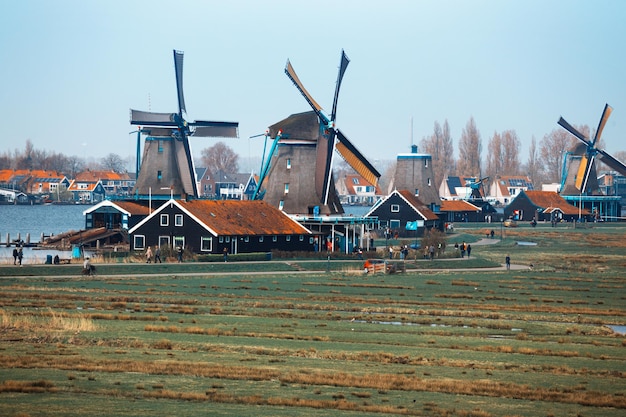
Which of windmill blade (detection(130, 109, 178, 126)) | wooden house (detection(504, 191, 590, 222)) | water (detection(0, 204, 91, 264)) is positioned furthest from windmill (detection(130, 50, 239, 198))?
wooden house (detection(504, 191, 590, 222))

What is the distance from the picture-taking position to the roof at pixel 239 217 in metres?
70.8

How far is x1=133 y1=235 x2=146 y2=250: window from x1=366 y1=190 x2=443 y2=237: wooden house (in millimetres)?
39788

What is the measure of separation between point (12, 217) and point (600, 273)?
372 feet

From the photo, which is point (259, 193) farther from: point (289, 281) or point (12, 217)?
point (12, 217)

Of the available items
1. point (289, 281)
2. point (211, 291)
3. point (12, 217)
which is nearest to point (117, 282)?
point (211, 291)

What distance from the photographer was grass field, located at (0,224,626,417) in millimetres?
25328

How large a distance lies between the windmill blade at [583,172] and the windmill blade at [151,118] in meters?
70.0

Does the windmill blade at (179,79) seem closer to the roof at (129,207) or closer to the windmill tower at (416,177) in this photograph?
the roof at (129,207)

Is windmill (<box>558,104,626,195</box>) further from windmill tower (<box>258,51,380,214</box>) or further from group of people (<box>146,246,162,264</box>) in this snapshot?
group of people (<box>146,246,162,264</box>)

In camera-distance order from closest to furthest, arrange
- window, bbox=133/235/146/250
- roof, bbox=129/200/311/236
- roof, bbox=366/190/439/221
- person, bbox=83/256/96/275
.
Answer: person, bbox=83/256/96/275 → roof, bbox=129/200/311/236 → window, bbox=133/235/146/250 → roof, bbox=366/190/439/221

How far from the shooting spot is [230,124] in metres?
93.2

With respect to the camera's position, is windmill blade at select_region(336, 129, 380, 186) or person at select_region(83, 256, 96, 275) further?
windmill blade at select_region(336, 129, 380, 186)

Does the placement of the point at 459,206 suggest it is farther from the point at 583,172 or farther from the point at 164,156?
the point at 164,156

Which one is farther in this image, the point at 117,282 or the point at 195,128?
the point at 195,128
